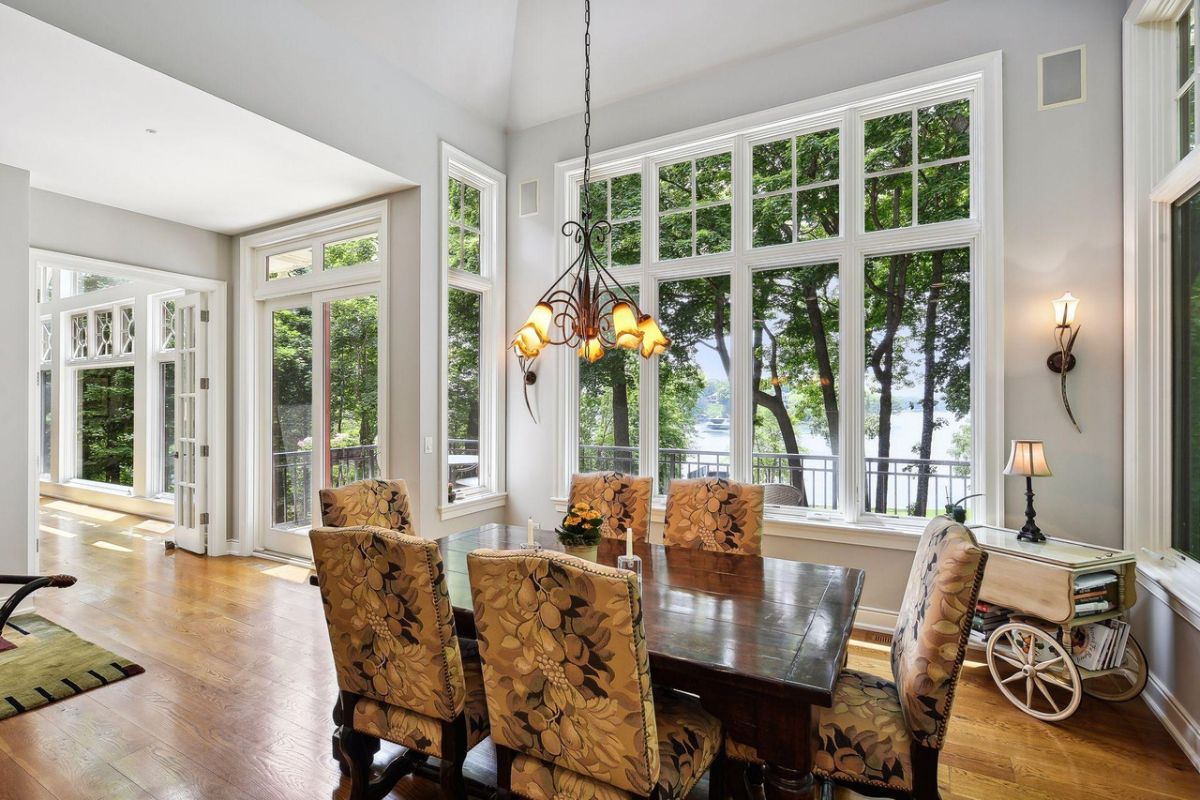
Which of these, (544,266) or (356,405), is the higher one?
(544,266)

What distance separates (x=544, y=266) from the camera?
4.70m

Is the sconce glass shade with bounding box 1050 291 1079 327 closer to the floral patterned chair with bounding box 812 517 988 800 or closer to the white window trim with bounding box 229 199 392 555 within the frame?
the floral patterned chair with bounding box 812 517 988 800

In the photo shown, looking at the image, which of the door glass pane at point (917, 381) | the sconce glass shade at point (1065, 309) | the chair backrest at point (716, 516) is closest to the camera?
the chair backrest at point (716, 516)

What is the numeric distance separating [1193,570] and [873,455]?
4.82 ft

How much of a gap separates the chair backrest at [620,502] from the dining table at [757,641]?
27.2 inches

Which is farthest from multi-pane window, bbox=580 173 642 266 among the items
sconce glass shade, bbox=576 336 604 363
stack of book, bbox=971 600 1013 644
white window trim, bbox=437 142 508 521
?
stack of book, bbox=971 600 1013 644

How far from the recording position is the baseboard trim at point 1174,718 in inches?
89.0

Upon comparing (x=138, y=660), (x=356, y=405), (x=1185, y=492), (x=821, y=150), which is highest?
(x=821, y=150)

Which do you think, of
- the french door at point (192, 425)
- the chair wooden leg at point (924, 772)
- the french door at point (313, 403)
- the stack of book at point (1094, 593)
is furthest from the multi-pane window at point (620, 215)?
the french door at point (192, 425)

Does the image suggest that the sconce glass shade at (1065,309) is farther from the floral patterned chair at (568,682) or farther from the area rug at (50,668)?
the area rug at (50,668)

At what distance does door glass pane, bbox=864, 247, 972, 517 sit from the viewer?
3.39m

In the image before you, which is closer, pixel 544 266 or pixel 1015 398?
pixel 1015 398

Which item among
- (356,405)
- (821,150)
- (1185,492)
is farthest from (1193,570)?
(356,405)

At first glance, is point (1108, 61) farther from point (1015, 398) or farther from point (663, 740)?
point (663, 740)
